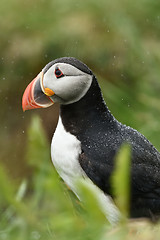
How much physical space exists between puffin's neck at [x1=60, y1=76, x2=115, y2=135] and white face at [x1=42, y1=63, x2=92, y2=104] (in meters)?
0.04

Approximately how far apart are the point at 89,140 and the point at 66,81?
166 mm

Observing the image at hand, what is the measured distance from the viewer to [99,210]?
419mm

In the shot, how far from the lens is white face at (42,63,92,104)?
131 centimetres

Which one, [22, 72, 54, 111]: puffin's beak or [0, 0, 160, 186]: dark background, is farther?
[0, 0, 160, 186]: dark background

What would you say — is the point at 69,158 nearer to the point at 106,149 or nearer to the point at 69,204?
the point at 106,149

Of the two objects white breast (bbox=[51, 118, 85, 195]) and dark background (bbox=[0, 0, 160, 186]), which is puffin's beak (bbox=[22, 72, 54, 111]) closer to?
white breast (bbox=[51, 118, 85, 195])

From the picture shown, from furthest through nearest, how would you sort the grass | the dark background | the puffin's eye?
the dark background → the puffin's eye → the grass

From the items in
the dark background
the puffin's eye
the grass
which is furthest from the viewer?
the dark background

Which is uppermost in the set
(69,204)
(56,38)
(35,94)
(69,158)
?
(69,204)

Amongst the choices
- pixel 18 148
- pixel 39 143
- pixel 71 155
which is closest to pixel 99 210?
pixel 39 143

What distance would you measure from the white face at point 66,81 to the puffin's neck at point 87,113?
1.4 inches

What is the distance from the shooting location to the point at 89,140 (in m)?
1.37

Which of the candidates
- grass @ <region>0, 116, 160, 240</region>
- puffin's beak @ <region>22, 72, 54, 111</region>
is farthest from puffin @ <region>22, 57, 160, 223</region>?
grass @ <region>0, 116, 160, 240</region>

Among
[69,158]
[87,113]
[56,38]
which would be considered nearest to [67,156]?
[69,158]
